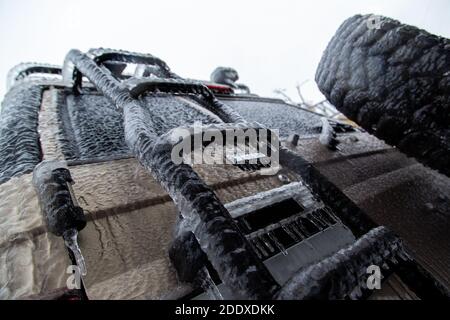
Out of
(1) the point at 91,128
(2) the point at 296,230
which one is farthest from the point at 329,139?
(1) the point at 91,128

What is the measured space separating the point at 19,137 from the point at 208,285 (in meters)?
0.90

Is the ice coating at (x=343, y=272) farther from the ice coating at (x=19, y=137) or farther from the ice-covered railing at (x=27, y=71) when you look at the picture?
the ice-covered railing at (x=27, y=71)

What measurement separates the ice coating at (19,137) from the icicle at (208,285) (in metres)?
0.65

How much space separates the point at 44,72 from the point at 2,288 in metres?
2.15

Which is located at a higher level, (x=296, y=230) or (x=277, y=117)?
(x=296, y=230)

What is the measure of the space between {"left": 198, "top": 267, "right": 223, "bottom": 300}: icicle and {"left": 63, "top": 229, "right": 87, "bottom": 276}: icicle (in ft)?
0.88

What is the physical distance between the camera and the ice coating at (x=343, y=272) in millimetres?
426

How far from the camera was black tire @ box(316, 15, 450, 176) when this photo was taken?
91 centimetres

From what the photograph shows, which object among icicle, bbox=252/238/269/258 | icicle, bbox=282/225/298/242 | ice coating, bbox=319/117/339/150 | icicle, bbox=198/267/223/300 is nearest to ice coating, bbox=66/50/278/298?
icicle, bbox=198/267/223/300

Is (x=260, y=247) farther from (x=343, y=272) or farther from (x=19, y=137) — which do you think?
(x=19, y=137)

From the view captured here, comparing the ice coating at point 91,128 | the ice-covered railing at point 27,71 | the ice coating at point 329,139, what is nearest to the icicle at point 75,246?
A: the ice coating at point 91,128

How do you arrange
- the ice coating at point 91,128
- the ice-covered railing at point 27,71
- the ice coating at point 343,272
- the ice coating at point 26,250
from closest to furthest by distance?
the ice coating at point 343,272 → the ice coating at point 26,250 → the ice coating at point 91,128 → the ice-covered railing at point 27,71

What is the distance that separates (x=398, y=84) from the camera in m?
1.00
